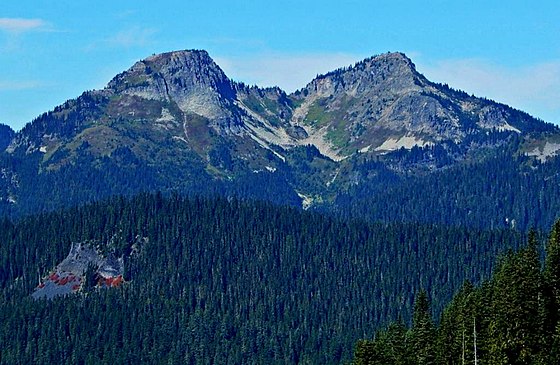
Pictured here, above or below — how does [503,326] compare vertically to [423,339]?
above

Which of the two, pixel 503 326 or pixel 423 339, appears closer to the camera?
pixel 503 326

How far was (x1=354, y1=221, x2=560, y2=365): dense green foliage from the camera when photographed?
11088 centimetres

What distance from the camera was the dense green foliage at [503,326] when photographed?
110875 millimetres

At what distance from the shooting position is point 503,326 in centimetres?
11538

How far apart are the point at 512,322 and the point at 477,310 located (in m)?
9.80

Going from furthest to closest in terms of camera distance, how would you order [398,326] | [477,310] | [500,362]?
1. [398,326]
2. [477,310]
3. [500,362]

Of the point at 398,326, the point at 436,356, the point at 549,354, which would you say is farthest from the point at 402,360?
the point at 549,354

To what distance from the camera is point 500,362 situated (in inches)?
4092

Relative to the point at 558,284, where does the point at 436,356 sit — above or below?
below

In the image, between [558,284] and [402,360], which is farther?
[402,360]

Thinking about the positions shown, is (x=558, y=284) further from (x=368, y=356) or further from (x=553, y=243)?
(x=368, y=356)

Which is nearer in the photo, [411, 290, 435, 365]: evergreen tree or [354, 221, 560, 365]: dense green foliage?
[354, 221, 560, 365]: dense green foliage

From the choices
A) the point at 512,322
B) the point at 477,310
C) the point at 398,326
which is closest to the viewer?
the point at 512,322

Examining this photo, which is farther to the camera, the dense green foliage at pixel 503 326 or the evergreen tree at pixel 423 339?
the evergreen tree at pixel 423 339
